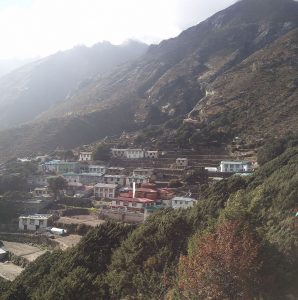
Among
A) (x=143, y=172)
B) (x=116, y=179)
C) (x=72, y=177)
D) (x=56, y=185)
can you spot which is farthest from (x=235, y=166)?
(x=72, y=177)

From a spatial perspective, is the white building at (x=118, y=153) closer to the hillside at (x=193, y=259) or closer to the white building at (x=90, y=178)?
the white building at (x=90, y=178)

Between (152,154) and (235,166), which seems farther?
(152,154)

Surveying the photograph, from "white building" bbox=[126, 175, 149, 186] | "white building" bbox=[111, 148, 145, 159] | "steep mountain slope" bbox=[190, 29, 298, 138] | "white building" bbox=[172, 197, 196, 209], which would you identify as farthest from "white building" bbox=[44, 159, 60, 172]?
"white building" bbox=[172, 197, 196, 209]

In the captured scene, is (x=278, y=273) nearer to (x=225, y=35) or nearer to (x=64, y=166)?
(x=64, y=166)

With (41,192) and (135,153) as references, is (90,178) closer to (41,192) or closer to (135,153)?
(41,192)

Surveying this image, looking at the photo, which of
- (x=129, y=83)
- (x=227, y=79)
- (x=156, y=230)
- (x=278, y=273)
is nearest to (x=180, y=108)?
(x=227, y=79)
